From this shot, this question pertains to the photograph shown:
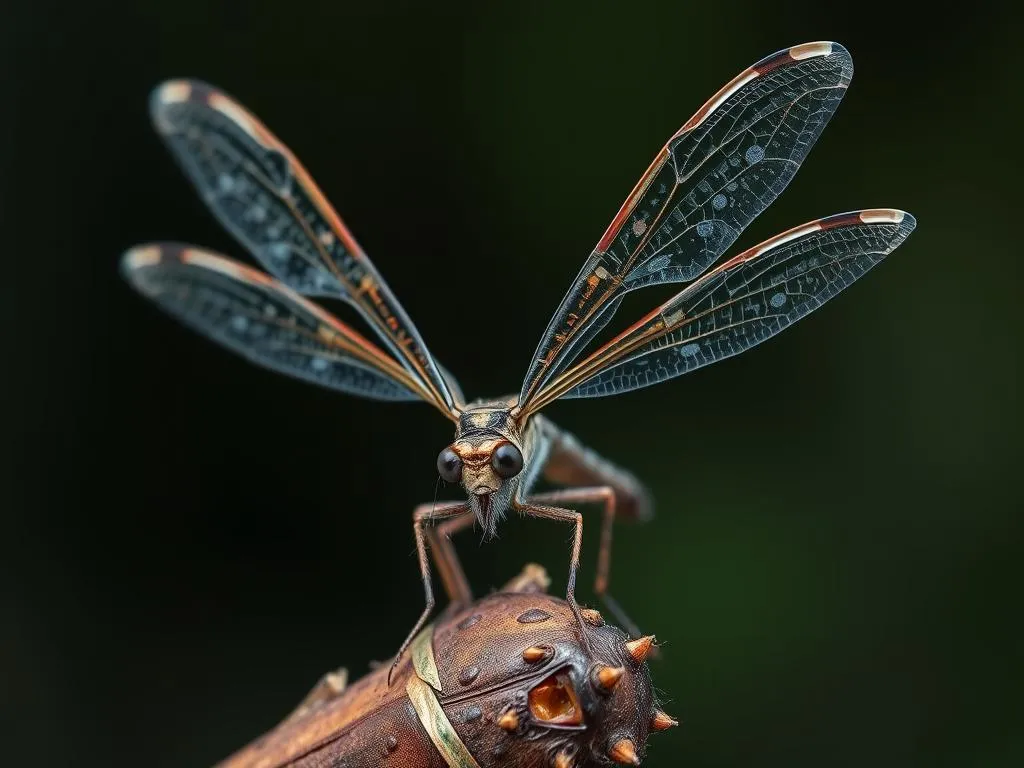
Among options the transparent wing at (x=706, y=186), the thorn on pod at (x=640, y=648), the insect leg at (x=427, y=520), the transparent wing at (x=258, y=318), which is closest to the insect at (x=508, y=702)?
the thorn on pod at (x=640, y=648)

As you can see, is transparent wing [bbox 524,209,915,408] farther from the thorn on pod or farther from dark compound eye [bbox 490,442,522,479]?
the thorn on pod

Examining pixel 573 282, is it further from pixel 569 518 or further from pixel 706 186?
pixel 569 518

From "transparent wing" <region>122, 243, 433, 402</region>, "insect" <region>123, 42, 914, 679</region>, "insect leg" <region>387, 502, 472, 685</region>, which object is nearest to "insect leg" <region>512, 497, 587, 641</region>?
"insect" <region>123, 42, 914, 679</region>

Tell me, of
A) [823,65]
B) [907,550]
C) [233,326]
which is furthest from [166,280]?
[907,550]

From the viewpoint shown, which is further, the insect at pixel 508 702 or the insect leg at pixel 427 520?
the insect leg at pixel 427 520

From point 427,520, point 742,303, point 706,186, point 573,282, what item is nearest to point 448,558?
point 427,520

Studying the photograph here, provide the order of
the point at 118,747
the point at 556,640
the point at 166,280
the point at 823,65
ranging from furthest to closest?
the point at 118,747
the point at 166,280
the point at 823,65
the point at 556,640

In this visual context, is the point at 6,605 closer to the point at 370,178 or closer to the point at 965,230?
the point at 370,178

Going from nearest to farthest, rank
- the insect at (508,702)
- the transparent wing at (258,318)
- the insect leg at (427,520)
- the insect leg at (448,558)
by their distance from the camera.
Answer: the insect at (508,702)
the insect leg at (427,520)
the insect leg at (448,558)
the transparent wing at (258,318)

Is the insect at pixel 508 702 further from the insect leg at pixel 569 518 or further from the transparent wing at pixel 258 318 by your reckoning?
the transparent wing at pixel 258 318
